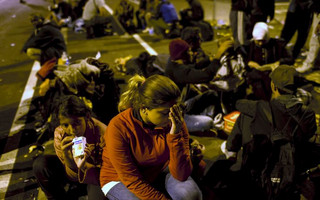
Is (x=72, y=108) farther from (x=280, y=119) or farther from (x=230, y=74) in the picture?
(x=230, y=74)

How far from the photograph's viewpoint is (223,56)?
4.01 meters

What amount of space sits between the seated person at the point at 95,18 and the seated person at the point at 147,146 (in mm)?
8749

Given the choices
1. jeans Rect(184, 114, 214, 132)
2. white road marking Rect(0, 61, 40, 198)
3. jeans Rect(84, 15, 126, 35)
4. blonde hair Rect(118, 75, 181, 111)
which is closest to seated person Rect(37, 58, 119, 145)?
white road marking Rect(0, 61, 40, 198)

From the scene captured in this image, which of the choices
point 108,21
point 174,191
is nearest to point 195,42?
point 174,191

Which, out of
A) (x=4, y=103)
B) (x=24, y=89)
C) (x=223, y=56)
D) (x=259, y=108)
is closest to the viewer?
(x=259, y=108)

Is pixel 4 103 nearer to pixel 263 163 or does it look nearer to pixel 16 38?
pixel 263 163

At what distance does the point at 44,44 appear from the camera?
18.6 ft

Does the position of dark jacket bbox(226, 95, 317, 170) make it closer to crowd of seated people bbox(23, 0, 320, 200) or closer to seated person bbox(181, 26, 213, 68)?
crowd of seated people bbox(23, 0, 320, 200)

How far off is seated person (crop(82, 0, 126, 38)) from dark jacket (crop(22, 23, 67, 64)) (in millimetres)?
4954

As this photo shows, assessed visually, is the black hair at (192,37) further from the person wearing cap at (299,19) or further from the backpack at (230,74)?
the person wearing cap at (299,19)

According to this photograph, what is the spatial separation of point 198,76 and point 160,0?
648cm

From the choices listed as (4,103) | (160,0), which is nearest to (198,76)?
(4,103)

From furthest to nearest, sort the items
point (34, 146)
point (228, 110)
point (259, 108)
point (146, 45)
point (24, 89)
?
1. point (146, 45)
2. point (24, 89)
3. point (228, 110)
4. point (34, 146)
5. point (259, 108)

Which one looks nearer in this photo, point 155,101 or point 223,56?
point 155,101
